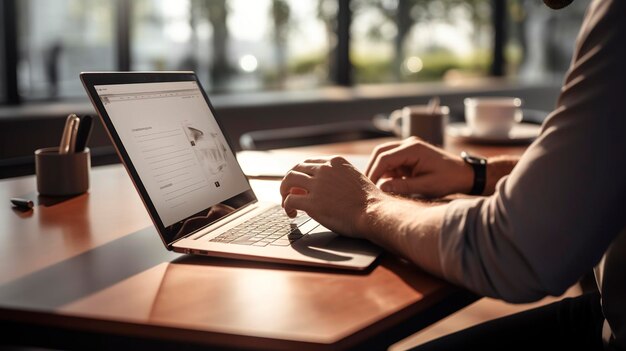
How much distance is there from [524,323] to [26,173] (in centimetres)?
120

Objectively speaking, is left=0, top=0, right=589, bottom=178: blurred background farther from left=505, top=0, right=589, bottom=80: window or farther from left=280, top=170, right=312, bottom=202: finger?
left=280, top=170, right=312, bottom=202: finger

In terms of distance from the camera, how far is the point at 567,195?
0.74 m

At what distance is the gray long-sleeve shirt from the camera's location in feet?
→ 2.41

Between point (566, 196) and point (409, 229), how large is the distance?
20 cm

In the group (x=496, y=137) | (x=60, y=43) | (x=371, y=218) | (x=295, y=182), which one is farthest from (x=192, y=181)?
(x=60, y=43)

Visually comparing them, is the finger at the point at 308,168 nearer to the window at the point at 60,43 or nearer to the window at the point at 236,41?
the window at the point at 60,43

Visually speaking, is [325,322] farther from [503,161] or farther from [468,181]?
[503,161]

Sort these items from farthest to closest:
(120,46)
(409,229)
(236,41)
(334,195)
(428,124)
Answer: (236,41) → (120,46) → (428,124) → (334,195) → (409,229)

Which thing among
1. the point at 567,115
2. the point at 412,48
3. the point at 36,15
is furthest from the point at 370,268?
the point at 412,48

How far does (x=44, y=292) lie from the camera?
750 mm

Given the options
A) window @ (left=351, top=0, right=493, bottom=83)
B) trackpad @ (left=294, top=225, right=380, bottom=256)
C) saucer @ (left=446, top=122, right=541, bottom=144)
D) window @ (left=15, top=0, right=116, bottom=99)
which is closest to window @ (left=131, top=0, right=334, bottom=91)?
window @ (left=15, top=0, right=116, bottom=99)

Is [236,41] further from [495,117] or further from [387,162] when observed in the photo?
[387,162]

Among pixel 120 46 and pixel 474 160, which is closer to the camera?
pixel 474 160

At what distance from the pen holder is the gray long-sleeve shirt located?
2.52 feet
